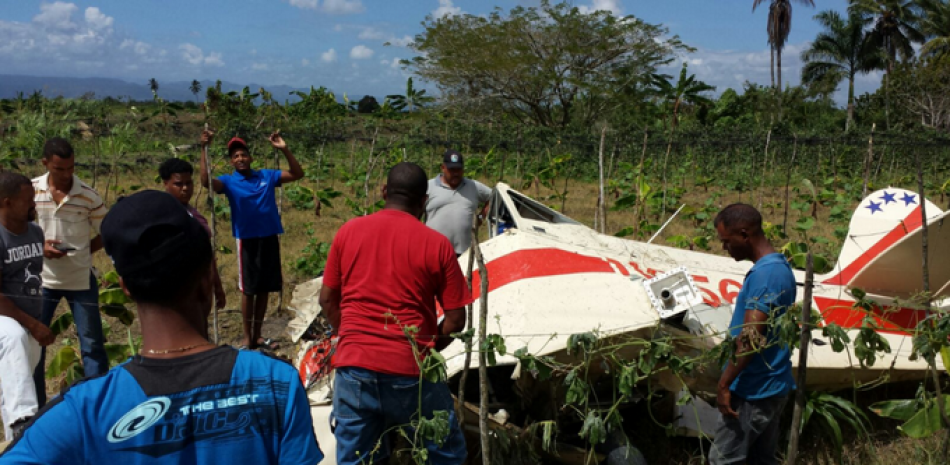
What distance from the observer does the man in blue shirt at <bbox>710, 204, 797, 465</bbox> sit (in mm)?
2803

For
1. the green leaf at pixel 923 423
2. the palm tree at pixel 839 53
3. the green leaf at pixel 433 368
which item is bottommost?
the green leaf at pixel 923 423

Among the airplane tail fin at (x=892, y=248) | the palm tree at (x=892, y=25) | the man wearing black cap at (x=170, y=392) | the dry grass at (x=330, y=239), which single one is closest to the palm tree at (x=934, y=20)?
the palm tree at (x=892, y=25)

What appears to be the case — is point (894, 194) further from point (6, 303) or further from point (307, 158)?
point (307, 158)

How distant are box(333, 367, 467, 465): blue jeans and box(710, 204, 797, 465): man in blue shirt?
3.98 feet

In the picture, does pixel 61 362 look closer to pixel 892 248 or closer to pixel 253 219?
pixel 253 219

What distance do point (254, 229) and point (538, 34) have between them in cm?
2219

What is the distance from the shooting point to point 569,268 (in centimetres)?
404

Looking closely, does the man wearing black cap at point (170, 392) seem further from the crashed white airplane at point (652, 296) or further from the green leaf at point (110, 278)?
the green leaf at point (110, 278)

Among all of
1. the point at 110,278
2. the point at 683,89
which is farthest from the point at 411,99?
the point at 110,278

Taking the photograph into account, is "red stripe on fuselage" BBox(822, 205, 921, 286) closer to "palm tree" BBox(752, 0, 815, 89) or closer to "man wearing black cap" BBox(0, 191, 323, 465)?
"man wearing black cap" BBox(0, 191, 323, 465)

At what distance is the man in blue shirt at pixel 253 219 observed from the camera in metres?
4.89

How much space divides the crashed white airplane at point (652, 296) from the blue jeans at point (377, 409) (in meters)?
0.38

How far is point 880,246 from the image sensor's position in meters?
4.57

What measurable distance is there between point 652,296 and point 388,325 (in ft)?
5.01
